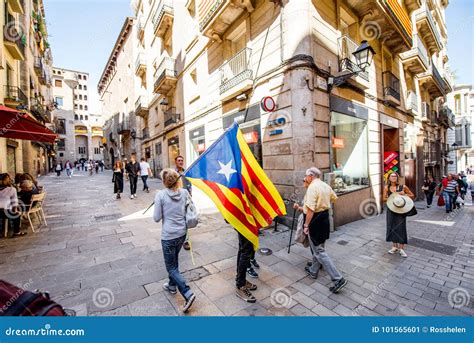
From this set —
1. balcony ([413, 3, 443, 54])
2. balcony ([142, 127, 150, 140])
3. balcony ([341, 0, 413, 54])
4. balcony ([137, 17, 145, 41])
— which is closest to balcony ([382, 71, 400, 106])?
balcony ([341, 0, 413, 54])

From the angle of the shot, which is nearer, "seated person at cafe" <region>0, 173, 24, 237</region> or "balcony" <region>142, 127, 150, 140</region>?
"seated person at cafe" <region>0, 173, 24, 237</region>

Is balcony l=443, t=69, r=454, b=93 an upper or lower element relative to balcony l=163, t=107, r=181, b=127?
upper

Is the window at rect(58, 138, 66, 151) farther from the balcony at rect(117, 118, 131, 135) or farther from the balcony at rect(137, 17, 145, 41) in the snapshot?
the balcony at rect(137, 17, 145, 41)

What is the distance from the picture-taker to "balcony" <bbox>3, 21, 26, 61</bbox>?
10.3 metres

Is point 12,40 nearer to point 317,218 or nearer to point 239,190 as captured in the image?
point 239,190

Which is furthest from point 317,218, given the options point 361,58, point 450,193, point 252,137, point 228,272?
point 450,193

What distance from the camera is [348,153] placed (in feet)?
27.2

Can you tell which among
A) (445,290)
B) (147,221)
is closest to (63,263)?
(147,221)

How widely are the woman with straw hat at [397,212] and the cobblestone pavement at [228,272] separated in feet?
1.07

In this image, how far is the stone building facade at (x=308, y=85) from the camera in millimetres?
6203

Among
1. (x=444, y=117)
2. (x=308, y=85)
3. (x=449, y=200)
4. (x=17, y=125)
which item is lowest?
(x=449, y=200)

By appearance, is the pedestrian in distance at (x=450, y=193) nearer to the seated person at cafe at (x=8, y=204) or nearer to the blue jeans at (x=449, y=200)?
the blue jeans at (x=449, y=200)

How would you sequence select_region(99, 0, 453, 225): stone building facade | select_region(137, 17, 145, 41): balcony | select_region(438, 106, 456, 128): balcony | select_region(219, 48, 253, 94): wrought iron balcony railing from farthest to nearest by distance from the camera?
select_region(137, 17, 145, 41): balcony
select_region(438, 106, 456, 128): balcony
select_region(219, 48, 253, 94): wrought iron balcony railing
select_region(99, 0, 453, 225): stone building facade

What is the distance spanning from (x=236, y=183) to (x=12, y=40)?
48.2 ft
